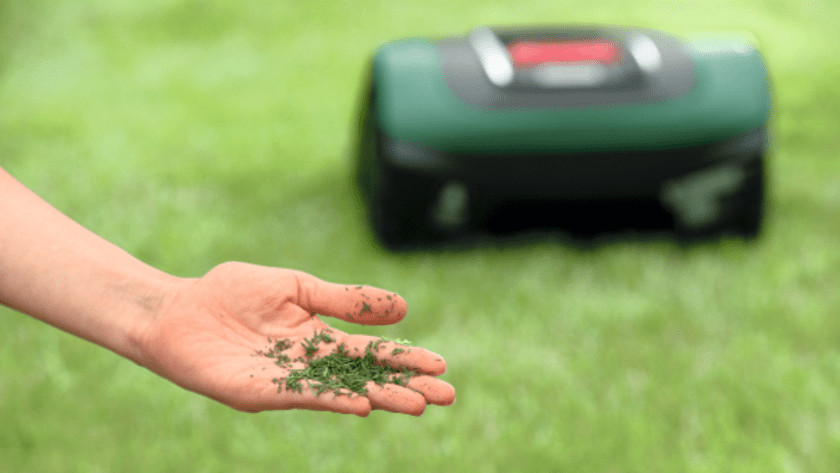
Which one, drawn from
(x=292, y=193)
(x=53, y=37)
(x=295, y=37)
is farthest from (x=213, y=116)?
(x=53, y=37)

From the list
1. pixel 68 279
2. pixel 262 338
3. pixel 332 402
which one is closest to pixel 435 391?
pixel 332 402

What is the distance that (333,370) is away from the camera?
200cm

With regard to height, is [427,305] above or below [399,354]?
below

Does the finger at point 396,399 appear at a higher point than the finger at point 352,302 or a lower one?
lower

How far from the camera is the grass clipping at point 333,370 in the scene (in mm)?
1866

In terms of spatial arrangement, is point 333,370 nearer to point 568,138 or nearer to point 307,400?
point 307,400

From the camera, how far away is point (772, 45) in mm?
7023

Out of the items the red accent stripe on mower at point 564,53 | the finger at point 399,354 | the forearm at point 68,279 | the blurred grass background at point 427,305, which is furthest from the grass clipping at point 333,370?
the red accent stripe on mower at point 564,53

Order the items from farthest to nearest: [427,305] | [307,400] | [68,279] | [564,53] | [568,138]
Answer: [564,53], [568,138], [427,305], [68,279], [307,400]

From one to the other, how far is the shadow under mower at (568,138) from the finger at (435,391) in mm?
1874

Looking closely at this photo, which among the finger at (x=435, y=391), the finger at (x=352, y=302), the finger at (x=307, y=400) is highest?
the finger at (x=352, y=302)

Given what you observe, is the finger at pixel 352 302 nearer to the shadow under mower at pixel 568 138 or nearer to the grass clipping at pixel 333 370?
the grass clipping at pixel 333 370

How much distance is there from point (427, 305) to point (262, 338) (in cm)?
153

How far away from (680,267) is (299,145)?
2.52m
